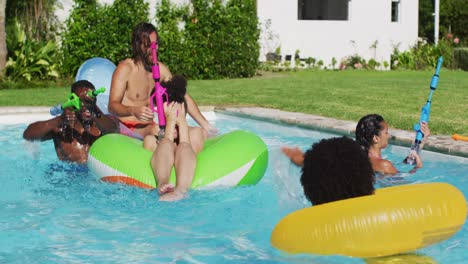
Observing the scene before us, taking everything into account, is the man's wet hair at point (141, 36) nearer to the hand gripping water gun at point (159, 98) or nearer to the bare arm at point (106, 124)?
the hand gripping water gun at point (159, 98)

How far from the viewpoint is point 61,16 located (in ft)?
56.5

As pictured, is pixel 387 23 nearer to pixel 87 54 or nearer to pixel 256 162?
pixel 87 54

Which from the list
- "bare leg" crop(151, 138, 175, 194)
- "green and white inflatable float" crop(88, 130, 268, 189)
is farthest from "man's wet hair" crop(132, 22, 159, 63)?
"bare leg" crop(151, 138, 175, 194)

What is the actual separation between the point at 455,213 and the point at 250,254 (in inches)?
50.1

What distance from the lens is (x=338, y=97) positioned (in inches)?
518

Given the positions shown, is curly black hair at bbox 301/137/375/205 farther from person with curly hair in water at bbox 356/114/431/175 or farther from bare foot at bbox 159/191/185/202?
person with curly hair in water at bbox 356/114/431/175

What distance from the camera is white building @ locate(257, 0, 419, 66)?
22.6 m

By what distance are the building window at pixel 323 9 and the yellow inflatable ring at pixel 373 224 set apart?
22825 mm

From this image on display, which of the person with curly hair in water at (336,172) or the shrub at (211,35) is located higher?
the shrub at (211,35)

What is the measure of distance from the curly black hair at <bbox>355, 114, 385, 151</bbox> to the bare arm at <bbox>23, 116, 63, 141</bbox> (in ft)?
8.94

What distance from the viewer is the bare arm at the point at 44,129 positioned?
6891 millimetres

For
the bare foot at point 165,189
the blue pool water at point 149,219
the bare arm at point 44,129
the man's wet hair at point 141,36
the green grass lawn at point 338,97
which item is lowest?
the blue pool water at point 149,219

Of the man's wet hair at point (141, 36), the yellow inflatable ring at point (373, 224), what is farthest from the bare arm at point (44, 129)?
the yellow inflatable ring at point (373, 224)

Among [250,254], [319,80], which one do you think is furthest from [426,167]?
[319,80]
